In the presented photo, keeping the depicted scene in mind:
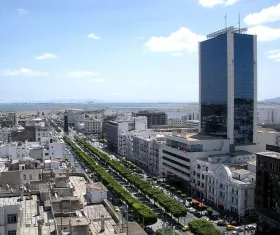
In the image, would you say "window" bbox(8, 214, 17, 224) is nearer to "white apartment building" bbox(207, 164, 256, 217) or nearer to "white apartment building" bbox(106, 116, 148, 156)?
"white apartment building" bbox(207, 164, 256, 217)

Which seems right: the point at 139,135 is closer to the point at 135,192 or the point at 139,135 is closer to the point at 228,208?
the point at 135,192

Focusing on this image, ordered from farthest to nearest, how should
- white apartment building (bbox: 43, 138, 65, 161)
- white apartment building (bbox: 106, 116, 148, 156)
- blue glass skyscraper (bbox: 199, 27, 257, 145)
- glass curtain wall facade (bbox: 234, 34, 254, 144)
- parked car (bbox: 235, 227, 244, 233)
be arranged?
white apartment building (bbox: 106, 116, 148, 156)
white apartment building (bbox: 43, 138, 65, 161)
glass curtain wall facade (bbox: 234, 34, 254, 144)
blue glass skyscraper (bbox: 199, 27, 257, 145)
parked car (bbox: 235, 227, 244, 233)

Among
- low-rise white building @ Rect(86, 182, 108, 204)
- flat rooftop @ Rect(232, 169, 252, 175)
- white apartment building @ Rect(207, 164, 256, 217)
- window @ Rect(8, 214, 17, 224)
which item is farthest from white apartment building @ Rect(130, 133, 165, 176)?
window @ Rect(8, 214, 17, 224)

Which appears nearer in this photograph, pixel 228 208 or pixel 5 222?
pixel 5 222

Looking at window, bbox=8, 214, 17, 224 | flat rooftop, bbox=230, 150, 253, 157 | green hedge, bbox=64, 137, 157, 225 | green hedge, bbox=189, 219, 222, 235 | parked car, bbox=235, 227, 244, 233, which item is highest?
window, bbox=8, 214, 17, 224

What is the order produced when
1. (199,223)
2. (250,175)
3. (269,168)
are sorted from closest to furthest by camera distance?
1. (199,223)
2. (269,168)
3. (250,175)

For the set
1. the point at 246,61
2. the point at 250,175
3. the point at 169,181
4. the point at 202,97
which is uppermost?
the point at 246,61

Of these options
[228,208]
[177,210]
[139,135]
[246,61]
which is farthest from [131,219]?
[139,135]
